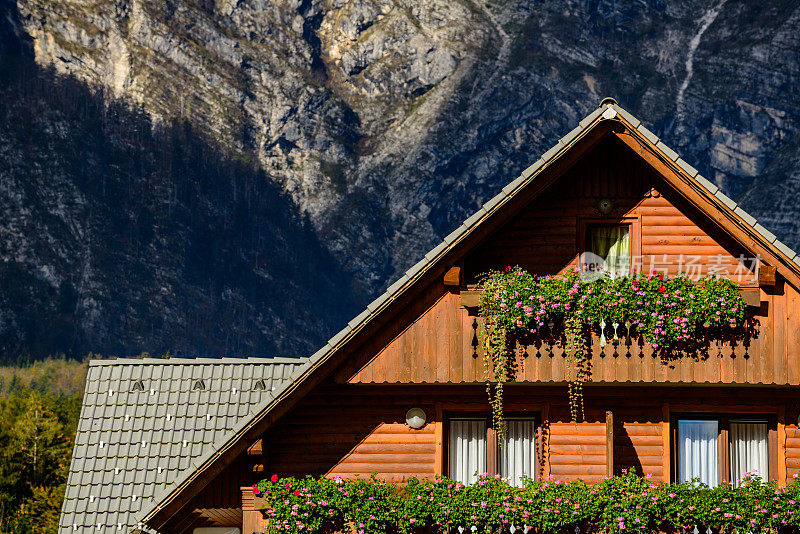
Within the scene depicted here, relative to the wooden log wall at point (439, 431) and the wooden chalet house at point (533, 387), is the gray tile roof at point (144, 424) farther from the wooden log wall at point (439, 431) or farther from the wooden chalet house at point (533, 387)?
the wooden log wall at point (439, 431)

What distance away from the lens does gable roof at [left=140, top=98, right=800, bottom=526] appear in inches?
615

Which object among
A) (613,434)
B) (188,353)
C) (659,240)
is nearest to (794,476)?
(613,434)

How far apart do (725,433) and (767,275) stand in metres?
2.45

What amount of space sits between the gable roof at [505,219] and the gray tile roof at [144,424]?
6.07 ft

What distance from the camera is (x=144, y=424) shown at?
1850cm

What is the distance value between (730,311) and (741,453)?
91.2 inches

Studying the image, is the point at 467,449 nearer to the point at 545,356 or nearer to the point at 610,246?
the point at 545,356

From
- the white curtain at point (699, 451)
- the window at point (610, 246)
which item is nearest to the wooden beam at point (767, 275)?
the window at point (610, 246)

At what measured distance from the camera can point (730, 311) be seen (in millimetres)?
15930

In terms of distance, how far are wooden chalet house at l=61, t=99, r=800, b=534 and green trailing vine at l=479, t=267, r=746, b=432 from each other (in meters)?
0.19

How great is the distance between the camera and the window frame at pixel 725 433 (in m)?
16.7

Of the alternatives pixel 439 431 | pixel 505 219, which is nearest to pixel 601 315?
pixel 505 219

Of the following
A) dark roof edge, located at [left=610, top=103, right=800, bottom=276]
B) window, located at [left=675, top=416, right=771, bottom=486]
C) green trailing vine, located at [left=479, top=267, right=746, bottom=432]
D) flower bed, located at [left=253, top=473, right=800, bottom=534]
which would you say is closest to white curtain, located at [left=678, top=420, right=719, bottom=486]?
window, located at [left=675, top=416, right=771, bottom=486]

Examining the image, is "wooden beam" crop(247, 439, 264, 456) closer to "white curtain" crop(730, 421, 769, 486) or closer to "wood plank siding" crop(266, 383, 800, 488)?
"wood plank siding" crop(266, 383, 800, 488)
